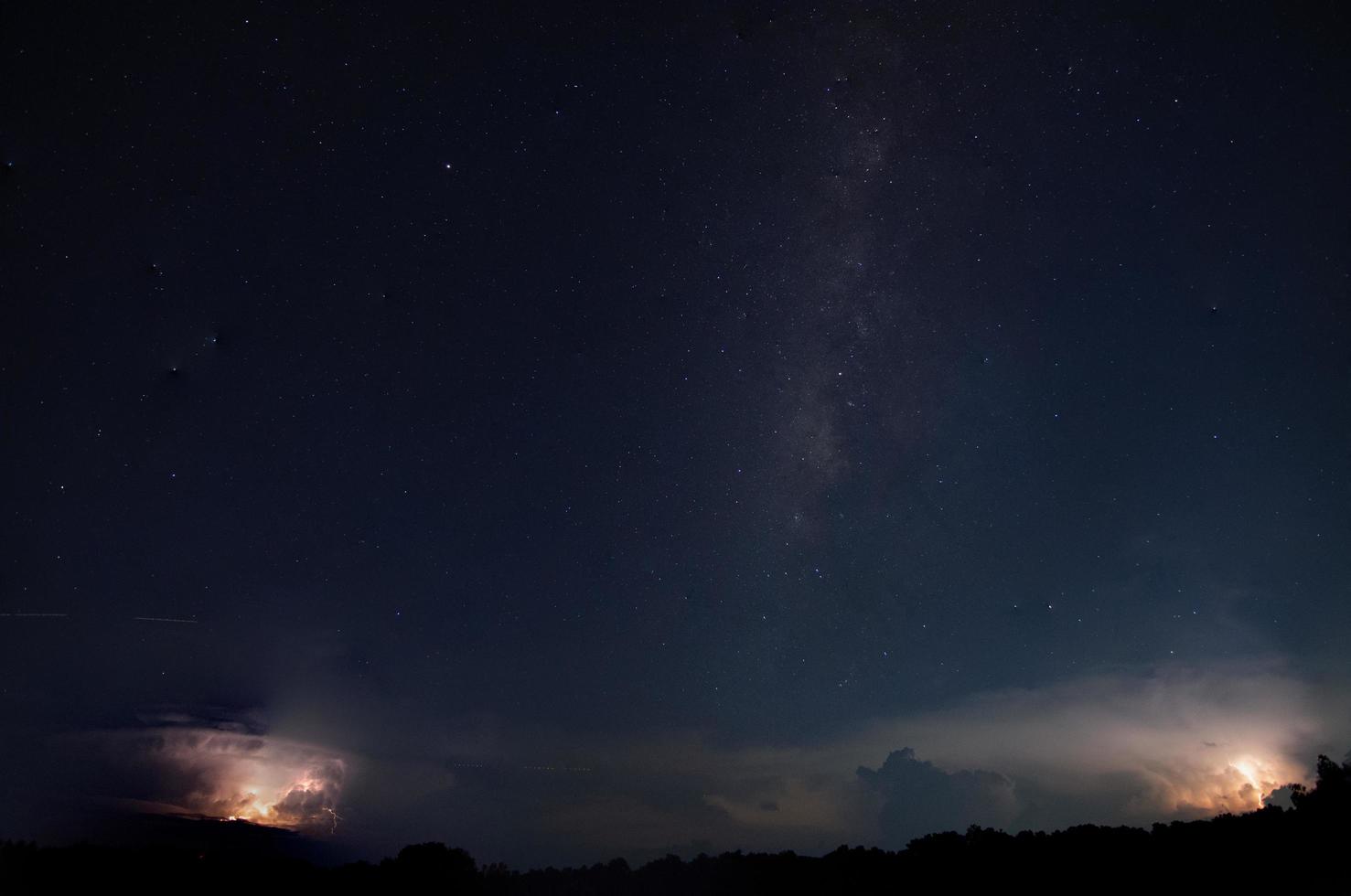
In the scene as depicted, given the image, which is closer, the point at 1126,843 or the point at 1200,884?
the point at 1200,884

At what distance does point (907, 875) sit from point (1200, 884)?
19.8ft

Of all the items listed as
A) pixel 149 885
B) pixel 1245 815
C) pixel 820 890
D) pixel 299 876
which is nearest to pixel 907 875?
pixel 820 890

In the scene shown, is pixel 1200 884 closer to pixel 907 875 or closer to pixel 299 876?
pixel 907 875

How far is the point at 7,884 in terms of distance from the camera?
16.2 metres

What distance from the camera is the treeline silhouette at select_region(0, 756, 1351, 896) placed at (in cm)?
1454

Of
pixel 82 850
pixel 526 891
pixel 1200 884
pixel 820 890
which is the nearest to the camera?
pixel 1200 884

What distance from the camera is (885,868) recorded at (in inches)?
717

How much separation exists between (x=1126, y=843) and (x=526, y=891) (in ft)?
46.8

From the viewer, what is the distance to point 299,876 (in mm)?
17734

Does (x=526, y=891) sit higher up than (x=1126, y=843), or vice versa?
(x=1126, y=843)

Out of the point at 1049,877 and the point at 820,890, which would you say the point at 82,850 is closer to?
the point at 820,890

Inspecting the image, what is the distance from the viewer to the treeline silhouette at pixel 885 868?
47.7ft

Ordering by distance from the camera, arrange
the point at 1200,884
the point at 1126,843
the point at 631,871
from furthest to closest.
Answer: the point at 631,871
the point at 1126,843
the point at 1200,884

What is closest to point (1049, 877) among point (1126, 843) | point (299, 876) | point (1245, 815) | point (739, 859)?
point (1126, 843)
